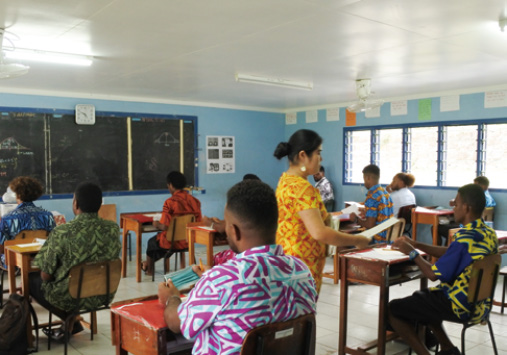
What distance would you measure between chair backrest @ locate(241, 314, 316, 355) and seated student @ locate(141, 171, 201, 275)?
4043 millimetres

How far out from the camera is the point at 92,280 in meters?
3.26

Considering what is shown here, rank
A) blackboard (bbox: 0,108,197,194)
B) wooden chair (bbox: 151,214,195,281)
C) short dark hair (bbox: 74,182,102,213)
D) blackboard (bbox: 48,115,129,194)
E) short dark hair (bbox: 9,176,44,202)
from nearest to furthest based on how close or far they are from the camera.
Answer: short dark hair (bbox: 74,182,102,213) → short dark hair (bbox: 9,176,44,202) → wooden chair (bbox: 151,214,195,281) → blackboard (bbox: 0,108,197,194) → blackboard (bbox: 48,115,129,194)

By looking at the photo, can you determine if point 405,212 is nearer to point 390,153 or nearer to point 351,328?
point 390,153

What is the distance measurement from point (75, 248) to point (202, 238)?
6.33 feet

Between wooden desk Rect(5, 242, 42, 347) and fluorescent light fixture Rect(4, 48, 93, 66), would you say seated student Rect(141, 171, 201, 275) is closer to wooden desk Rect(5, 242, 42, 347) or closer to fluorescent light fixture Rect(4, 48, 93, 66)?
fluorescent light fixture Rect(4, 48, 93, 66)

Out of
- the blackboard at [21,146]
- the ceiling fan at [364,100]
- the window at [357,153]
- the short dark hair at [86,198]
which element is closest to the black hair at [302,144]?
the short dark hair at [86,198]

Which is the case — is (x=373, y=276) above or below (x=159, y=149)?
below

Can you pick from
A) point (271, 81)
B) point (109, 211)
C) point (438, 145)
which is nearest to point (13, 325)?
point (271, 81)

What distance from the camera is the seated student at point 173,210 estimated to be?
5473 millimetres

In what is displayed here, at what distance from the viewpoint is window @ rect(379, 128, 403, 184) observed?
291 inches

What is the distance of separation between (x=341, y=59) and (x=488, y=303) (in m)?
2.57

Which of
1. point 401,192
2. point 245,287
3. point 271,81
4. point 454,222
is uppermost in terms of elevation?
point 271,81

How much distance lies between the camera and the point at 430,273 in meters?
2.84

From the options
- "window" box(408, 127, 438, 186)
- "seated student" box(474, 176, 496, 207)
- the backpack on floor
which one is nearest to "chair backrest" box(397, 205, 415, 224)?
"window" box(408, 127, 438, 186)
